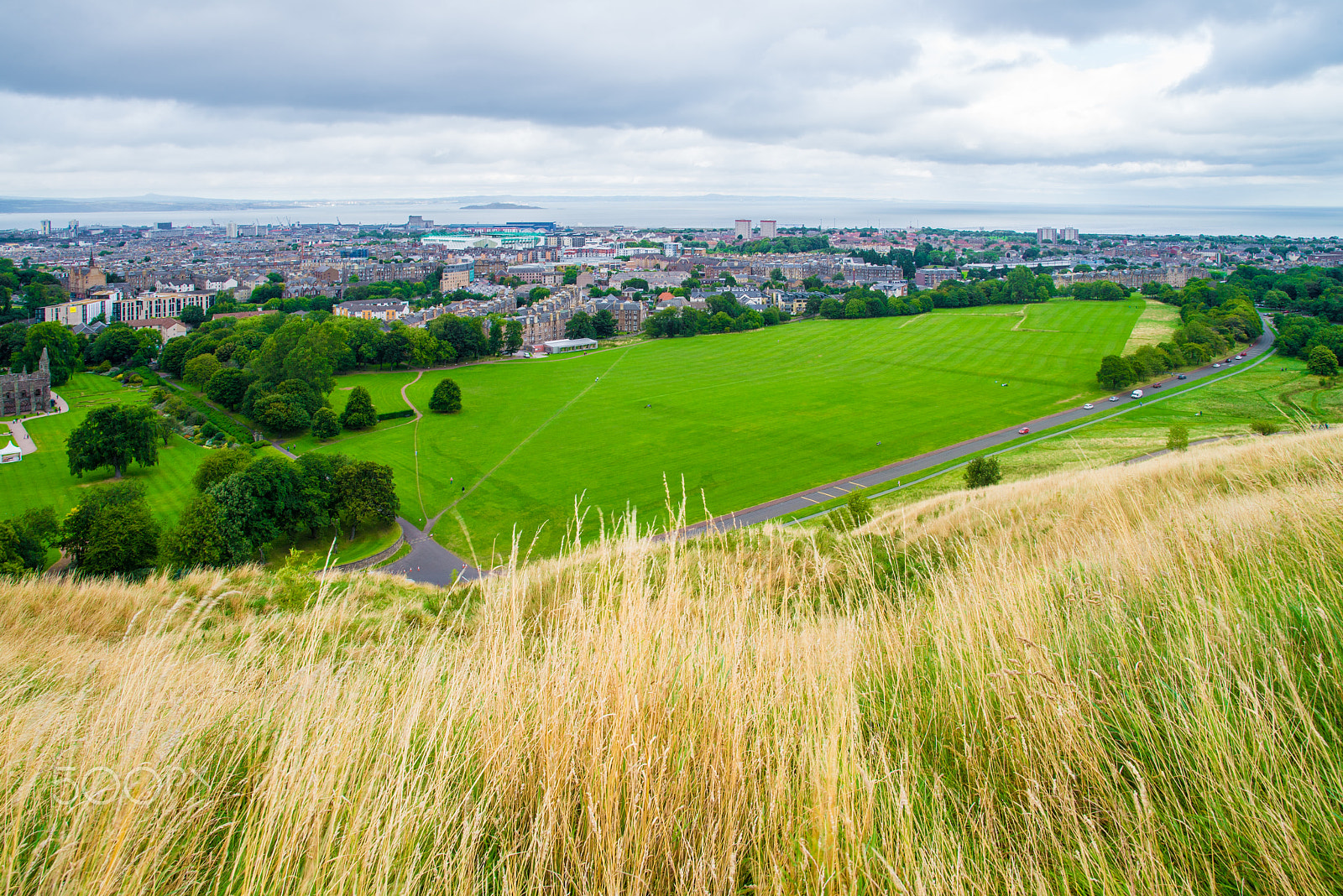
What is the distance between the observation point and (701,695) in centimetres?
229

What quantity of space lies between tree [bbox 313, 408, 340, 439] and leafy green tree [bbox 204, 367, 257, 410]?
6.96 m

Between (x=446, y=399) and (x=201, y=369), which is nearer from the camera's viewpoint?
(x=446, y=399)

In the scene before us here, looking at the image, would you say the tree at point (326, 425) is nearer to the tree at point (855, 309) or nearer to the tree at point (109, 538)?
the tree at point (109, 538)

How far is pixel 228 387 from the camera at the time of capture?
123ft

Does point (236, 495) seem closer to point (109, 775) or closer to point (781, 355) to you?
point (109, 775)

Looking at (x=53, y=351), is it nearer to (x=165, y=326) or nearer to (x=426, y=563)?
(x=165, y=326)

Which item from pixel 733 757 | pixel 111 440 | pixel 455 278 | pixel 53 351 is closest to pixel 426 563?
pixel 111 440

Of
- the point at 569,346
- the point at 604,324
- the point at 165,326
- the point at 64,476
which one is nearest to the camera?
the point at 64,476

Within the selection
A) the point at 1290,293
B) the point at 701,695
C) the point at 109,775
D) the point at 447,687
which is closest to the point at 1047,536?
the point at 701,695

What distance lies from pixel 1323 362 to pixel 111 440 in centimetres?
5527

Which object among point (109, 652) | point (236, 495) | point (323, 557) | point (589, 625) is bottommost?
point (323, 557)

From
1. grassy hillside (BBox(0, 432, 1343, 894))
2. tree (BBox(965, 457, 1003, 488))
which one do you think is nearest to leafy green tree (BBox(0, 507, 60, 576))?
grassy hillside (BBox(0, 432, 1343, 894))

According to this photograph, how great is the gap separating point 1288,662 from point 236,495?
21373mm

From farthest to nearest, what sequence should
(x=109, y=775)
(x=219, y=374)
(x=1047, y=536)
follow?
(x=219, y=374)
(x=1047, y=536)
(x=109, y=775)
